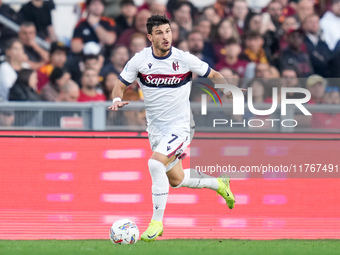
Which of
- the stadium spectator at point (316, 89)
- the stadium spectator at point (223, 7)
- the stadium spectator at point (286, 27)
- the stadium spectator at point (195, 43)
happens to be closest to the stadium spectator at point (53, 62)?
the stadium spectator at point (195, 43)

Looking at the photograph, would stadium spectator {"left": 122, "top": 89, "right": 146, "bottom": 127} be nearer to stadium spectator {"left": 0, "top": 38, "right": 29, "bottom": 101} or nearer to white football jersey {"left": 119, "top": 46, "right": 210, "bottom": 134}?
white football jersey {"left": 119, "top": 46, "right": 210, "bottom": 134}

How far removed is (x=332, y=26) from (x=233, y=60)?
189 cm

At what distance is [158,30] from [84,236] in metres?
2.40

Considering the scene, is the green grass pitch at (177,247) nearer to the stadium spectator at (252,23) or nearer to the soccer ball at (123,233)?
the soccer ball at (123,233)

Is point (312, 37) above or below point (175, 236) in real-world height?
above

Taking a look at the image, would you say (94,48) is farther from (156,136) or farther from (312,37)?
(156,136)

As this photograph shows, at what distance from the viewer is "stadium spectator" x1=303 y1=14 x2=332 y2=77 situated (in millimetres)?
11258

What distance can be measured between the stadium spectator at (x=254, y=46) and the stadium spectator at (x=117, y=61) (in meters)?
2.02

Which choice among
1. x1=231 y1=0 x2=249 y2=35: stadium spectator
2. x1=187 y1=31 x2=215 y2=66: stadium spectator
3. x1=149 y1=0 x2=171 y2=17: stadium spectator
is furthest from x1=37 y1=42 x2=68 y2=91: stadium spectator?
x1=231 y1=0 x2=249 y2=35: stadium spectator

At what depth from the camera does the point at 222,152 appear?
8.24m

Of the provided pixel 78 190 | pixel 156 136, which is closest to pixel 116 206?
pixel 78 190

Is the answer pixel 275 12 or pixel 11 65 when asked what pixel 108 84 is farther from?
pixel 275 12

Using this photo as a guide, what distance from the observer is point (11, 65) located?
10406mm

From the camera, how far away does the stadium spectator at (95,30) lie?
10898mm
